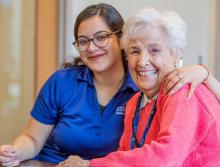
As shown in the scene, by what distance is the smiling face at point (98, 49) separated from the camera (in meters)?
1.68

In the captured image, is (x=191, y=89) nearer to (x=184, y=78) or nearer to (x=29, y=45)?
(x=184, y=78)

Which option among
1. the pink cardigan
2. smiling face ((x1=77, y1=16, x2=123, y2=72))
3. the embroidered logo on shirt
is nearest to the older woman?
the pink cardigan

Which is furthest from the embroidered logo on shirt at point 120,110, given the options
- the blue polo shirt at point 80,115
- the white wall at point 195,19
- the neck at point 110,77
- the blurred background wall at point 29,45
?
the white wall at point 195,19

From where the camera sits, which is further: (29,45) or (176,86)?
(29,45)

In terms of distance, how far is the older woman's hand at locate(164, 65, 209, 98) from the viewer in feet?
3.80

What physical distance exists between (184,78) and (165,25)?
0.57 ft

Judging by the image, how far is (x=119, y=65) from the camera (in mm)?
1772

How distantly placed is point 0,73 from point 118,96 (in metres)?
1.16

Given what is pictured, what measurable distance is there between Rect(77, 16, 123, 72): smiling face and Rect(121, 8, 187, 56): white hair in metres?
0.42

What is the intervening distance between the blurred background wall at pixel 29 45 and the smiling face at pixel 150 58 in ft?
3.95

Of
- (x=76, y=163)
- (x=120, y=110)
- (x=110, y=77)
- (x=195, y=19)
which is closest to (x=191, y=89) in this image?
(x=76, y=163)

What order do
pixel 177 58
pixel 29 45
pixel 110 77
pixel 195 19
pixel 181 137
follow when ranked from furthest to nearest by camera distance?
pixel 195 19 → pixel 29 45 → pixel 110 77 → pixel 177 58 → pixel 181 137

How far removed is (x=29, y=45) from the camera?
102 inches

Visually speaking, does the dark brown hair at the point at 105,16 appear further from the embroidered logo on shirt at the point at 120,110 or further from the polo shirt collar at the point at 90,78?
the embroidered logo on shirt at the point at 120,110
